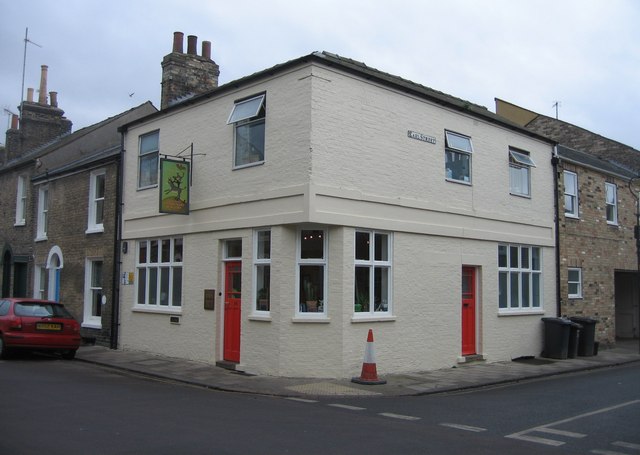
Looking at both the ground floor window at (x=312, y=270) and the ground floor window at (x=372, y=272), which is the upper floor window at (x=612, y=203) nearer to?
the ground floor window at (x=372, y=272)

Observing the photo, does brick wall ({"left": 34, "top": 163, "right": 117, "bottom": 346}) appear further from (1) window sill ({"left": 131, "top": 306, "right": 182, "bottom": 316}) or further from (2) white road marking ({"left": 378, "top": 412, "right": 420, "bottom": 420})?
(2) white road marking ({"left": 378, "top": 412, "right": 420, "bottom": 420})

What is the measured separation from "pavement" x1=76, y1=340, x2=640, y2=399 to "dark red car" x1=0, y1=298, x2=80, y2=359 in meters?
0.64

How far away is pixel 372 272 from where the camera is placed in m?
13.5

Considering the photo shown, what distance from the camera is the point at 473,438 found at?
779cm

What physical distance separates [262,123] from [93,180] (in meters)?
7.90

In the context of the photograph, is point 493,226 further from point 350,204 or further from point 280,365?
point 280,365

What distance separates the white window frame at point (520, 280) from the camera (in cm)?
1711

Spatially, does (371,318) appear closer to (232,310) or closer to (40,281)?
(232,310)

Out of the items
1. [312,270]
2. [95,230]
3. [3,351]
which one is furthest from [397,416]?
[95,230]

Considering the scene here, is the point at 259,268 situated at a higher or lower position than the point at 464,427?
higher

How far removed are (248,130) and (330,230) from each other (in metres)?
3.08

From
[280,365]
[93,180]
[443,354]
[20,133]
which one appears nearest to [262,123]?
[280,365]

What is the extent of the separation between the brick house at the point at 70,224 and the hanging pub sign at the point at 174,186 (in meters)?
3.89

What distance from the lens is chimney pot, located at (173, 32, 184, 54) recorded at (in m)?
19.0
